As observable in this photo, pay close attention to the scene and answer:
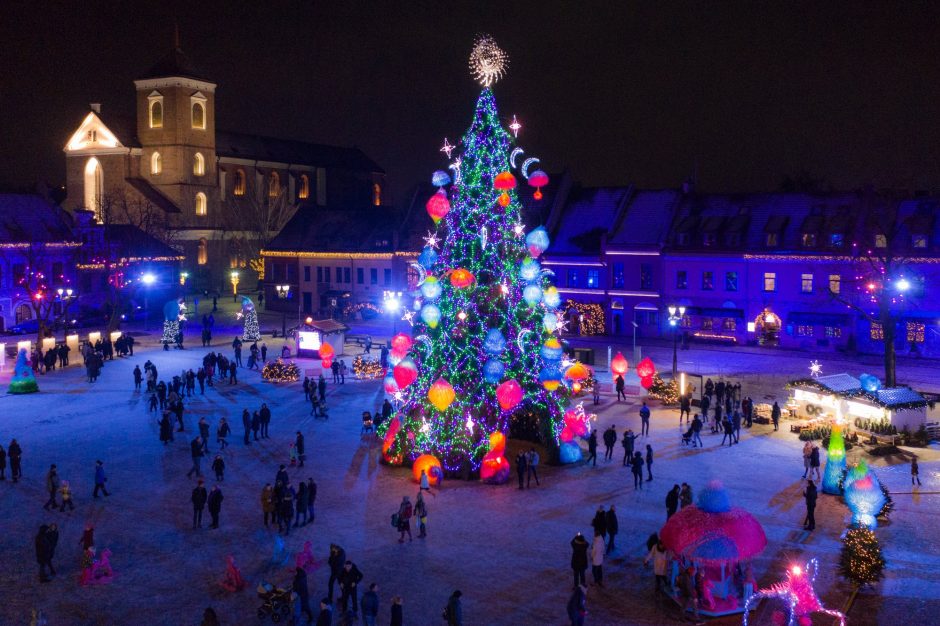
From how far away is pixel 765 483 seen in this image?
25.0 meters

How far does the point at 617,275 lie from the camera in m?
56.6

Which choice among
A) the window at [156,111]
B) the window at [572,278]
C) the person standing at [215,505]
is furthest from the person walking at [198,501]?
the window at [156,111]

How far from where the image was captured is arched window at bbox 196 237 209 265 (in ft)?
300

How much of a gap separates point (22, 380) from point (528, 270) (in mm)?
26155

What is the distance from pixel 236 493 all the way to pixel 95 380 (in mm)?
21296

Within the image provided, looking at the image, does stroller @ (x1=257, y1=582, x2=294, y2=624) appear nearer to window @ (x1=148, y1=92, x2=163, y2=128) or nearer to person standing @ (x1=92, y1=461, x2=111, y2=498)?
person standing @ (x1=92, y1=461, x2=111, y2=498)

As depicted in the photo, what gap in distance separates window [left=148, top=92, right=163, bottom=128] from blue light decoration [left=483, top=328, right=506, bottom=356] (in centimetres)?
7555

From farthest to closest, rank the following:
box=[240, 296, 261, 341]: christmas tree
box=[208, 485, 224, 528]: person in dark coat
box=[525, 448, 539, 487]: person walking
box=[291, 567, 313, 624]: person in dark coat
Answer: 1. box=[240, 296, 261, 341]: christmas tree
2. box=[525, 448, 539, 487]: person walking
3. box=[208, 485, 224, 528]: person in dark coat
4. box=[291, 567, 313, 624]: person in dark coat

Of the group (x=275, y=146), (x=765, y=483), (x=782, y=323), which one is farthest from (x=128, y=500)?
(x=275, y=146)

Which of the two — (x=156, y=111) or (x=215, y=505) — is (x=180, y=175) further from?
(x=215, y=505)

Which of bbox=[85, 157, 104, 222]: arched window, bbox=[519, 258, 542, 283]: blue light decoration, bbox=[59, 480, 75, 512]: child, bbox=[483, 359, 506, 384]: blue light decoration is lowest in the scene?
bbox=[59, 480, 75, 512]: child

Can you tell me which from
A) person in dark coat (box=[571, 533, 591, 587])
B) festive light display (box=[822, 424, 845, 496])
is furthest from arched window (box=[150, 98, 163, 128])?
person in dark coat (box=[571, 533, 591, 587])

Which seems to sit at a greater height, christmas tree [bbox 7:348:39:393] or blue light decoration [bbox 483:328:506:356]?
blue light decoration [bbox 483:328:506:356]

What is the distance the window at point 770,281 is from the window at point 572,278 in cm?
1258
